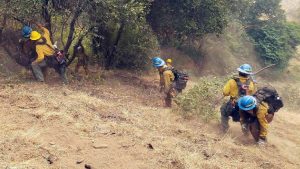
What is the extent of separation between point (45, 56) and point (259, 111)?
525cm

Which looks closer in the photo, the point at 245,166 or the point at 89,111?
the point at 245,166

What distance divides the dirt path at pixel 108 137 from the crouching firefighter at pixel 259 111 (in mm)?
294

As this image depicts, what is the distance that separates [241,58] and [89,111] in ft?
39.5

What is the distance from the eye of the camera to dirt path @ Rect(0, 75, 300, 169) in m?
7.00

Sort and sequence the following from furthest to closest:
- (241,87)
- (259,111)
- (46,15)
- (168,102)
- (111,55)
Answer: (111,55), (46,15), (168,102), (241,87), (259,111)

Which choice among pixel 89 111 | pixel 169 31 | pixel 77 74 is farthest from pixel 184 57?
pixel 89 111

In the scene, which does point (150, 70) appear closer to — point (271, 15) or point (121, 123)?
point (121, 123)

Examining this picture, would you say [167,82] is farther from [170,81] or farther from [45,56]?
[45,56]

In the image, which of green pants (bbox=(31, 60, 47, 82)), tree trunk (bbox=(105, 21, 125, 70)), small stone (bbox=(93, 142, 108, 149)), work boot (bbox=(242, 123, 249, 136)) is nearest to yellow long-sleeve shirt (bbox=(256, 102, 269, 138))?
work boot (bbox=(242, 123, 249, 136))

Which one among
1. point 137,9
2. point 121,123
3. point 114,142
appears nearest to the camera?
point 114,142

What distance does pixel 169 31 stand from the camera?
52.0 ft

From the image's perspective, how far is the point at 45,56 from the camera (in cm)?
1091

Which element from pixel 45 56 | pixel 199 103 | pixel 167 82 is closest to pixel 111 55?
pixel 45 56

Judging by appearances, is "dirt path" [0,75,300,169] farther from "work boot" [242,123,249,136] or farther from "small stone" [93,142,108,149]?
"work boot" [242,123,249,136]
